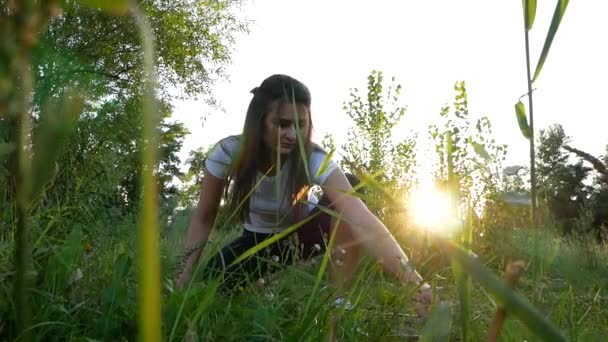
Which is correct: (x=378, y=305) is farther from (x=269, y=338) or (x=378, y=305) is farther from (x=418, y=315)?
(x=269, y=338)

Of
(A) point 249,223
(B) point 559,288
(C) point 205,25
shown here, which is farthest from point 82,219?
(C) point 205,25

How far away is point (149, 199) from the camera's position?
26cm

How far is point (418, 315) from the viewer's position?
4.93ft

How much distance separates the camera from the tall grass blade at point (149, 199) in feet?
0.77

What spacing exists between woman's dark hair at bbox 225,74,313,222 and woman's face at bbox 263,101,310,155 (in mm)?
20

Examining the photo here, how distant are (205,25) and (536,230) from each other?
17.5 m

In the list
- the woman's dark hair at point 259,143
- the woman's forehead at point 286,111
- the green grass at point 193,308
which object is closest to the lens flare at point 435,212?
the green grass at point 193,308

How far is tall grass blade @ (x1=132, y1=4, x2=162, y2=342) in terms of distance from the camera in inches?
9.3

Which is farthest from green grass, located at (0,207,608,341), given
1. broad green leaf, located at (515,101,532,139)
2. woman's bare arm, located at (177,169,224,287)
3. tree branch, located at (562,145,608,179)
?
woman's bare arm, located at (177,169,224,287)

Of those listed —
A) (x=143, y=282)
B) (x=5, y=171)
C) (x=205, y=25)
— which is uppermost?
(x=205, y=25)

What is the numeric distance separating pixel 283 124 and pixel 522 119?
292cm

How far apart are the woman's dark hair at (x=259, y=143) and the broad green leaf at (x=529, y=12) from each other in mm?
2566

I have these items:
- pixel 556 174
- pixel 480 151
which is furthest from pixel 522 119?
pixel 556 174

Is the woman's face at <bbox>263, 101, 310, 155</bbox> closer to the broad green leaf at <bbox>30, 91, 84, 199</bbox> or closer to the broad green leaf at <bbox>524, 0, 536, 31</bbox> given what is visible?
the broad green leaf at <bbox>524, 0, 536, 31</bbox>
